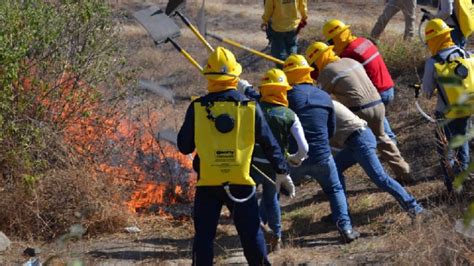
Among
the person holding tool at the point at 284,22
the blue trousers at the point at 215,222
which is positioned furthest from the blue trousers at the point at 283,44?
the blue trousers at the point at 215,222

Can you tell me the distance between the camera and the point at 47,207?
8094 mm

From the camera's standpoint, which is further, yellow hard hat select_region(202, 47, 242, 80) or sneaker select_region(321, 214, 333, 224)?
sneaker select_region(321, 214, 333, 224)

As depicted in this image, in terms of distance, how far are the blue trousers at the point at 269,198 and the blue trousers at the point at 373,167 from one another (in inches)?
37.0

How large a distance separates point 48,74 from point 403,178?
3.65 m

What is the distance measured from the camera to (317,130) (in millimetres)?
7008

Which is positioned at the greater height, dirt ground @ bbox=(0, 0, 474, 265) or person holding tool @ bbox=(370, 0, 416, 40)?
person holding tool @ bbox=(370, 0, 416, 40)

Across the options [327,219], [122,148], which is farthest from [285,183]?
[122,148]

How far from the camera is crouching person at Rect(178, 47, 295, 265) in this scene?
19.1ft

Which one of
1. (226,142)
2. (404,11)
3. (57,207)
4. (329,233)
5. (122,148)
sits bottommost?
(329,233)

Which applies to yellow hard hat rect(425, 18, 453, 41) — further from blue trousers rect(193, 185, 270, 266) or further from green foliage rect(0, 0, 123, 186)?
green foliage rect(0, 0, 123, 186)

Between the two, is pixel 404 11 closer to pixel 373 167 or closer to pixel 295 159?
pixel 373 167

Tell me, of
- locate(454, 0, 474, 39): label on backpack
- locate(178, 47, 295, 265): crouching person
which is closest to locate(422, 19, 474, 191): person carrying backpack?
locate(178, 47, 295, 265): crouching person

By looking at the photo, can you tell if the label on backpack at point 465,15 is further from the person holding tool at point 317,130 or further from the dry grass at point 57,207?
the dry grass at point 57,207

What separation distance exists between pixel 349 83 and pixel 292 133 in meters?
1.55
